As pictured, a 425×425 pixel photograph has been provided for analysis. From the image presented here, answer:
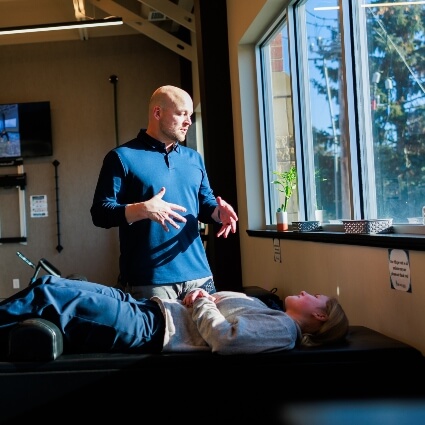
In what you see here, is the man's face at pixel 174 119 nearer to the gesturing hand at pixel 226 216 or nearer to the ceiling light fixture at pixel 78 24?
the gesturing hand at pixel 226 216

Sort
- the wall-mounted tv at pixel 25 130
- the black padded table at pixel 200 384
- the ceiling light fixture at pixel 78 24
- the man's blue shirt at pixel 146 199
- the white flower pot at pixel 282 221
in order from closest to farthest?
the black padded table at pixel 200 384 < the man's blue shirt at pixel 146 199 < the white flower pot at pixel 282 221 < the ceiling light fixture at pixel 78 24 < the wall-mounted tv at pixel 25 130

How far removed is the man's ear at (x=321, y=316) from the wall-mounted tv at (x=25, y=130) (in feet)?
24.5

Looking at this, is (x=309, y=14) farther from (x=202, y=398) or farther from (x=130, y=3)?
(x=130, y=3)

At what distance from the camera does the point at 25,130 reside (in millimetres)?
9445

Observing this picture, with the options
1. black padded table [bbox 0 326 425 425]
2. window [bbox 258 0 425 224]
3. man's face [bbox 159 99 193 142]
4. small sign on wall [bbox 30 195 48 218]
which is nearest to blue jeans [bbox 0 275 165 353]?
black padded table [bbox 0 326 425 425]

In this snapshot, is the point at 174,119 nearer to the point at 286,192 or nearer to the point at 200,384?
the point at 200,384

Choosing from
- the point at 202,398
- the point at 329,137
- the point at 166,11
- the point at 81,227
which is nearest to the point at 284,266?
the point at 329,137

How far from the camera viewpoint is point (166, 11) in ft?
24.1

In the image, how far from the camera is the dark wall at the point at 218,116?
5.59 meters

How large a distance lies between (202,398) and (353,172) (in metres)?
1.43

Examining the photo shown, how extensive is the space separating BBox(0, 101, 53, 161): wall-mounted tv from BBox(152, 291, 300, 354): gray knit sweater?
7.21 metres

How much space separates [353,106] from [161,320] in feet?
4.57

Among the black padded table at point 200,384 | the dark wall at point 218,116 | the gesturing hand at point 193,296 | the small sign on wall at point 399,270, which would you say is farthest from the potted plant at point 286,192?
the black padded table at point 200,384

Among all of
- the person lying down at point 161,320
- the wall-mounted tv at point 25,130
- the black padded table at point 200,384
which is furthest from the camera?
the wall-mounted tv at point 25,130
